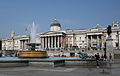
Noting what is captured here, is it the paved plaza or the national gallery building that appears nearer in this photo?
the paved plaza

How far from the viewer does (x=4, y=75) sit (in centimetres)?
1066

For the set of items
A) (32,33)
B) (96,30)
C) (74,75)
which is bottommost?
(74,75)

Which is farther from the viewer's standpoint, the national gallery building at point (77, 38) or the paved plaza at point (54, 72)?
the national gallery building at point (77, 38)

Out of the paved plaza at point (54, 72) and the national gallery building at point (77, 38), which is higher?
the national gallery building at point (77, 38)

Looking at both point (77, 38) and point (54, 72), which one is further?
point (77, 38)

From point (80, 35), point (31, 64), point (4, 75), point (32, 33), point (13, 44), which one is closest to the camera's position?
point (4, 75)

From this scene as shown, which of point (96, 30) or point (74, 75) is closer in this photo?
point (74, 75)

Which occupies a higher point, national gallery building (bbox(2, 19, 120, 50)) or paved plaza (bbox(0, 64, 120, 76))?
national gallery building (bbox(2, 19, 120, 50))

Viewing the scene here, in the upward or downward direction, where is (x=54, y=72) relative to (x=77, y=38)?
downward

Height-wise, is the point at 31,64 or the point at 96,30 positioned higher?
the point at 96,30

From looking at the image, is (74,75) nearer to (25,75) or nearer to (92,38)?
(25,75)

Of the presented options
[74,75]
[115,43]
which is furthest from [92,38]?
[74,75]

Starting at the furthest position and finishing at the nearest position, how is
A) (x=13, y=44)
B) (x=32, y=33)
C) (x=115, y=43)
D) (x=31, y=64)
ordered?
(x=13, y=44), (x=115, y=43), (x=32, y=33), (x=31, y=64)

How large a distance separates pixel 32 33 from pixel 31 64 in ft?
49.5
